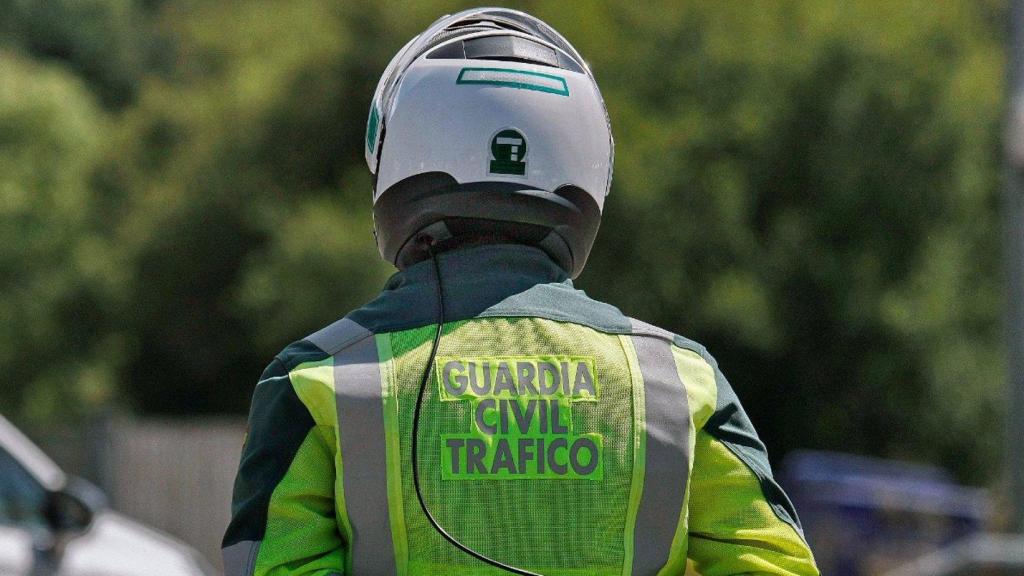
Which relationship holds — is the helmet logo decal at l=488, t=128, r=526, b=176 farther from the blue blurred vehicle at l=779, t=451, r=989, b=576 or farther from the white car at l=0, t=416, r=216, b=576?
the blue blurred vehicle at l=779, t=451, r=989, b=576

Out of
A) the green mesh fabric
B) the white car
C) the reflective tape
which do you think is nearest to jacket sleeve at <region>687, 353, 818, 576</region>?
the green mesh fabric

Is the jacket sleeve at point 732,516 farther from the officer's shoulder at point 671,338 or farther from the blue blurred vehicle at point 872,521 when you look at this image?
the blue blurred vehicle at point 872,521

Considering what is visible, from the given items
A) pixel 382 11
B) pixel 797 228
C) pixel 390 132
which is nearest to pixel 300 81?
pixel 382 11

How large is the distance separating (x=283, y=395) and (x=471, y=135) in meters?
0.45

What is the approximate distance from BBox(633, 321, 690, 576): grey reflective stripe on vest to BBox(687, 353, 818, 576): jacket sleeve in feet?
0.16

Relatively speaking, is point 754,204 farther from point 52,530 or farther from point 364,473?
point 364,473

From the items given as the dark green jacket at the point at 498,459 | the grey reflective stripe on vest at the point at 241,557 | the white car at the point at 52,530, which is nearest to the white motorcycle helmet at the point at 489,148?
the dark green jacket at the point at 498,459

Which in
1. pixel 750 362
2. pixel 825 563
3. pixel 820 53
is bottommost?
pixel 825 563

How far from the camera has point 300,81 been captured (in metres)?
26.7

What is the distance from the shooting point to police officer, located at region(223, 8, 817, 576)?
7.26 feet

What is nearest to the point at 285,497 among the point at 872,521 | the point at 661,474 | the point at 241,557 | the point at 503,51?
the point at 241,557

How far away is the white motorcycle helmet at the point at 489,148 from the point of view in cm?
243

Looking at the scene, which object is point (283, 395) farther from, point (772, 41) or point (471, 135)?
point (772, 41)

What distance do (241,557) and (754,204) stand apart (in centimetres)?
2316
